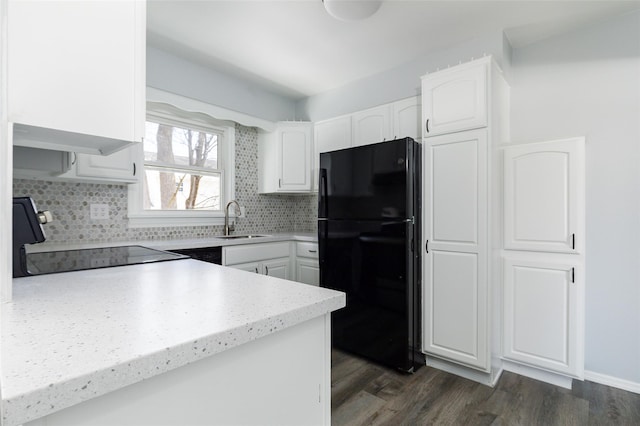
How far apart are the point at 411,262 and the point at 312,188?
1.48 meters

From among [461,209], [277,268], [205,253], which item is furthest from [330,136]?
[205,253]

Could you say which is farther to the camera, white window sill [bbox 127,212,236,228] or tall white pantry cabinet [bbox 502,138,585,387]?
white window sill [bbox 127,212,236,228]

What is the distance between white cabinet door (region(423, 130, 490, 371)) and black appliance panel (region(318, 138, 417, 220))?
22 cm

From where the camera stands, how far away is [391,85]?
113 inches

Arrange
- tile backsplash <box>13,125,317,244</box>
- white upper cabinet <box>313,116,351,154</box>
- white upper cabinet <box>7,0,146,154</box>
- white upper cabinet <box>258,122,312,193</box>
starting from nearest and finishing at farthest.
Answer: white upper cabinet <box>7,0,146,154</box> → tile backsplash <box>13,125,317,244</box> → white upper cabinet <box>313,116,351,154</box> → white upper cabinet <box>258,122,312,193</box>

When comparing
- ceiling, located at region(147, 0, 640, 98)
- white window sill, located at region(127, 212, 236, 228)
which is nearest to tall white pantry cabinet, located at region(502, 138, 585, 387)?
ceiling, located at region(147, 0, 640, 98)

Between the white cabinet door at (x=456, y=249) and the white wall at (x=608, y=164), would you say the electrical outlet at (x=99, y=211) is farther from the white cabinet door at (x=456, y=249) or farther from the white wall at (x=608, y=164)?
the white wall at (x=608, y=164)

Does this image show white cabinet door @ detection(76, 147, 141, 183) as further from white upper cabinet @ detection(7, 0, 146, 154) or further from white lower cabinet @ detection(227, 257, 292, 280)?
white upper cabinet @ detection(7, 0, 146, 154)

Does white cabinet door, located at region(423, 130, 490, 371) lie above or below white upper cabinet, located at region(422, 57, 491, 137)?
below

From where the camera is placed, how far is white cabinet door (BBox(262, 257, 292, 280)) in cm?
283

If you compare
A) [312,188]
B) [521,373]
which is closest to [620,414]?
[521,373]

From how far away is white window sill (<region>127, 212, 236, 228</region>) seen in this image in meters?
2.56

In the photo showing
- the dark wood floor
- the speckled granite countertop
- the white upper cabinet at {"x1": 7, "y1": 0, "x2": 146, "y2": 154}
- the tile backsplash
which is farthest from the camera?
the tile backsplash

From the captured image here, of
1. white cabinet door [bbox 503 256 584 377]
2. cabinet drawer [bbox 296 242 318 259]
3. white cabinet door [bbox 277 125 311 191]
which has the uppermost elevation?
white cabinet door [bbox 277 125 311 191]
